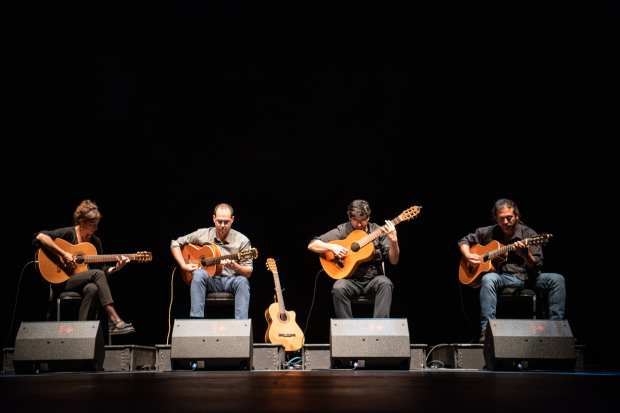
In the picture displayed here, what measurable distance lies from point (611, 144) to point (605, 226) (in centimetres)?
78

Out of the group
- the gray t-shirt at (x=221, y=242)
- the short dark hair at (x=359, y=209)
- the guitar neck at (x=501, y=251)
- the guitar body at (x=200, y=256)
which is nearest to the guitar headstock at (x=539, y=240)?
the guitar neck at (x=501, y=251)

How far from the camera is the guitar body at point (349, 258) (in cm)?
427

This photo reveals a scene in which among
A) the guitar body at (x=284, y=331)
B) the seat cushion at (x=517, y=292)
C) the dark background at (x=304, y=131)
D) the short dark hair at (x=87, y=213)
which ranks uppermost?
the dark background at (x=304, y=131)

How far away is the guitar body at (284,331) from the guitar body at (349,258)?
82 centimetres

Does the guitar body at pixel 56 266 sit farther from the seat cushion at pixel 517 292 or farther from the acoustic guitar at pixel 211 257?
the seat cushion at pixel 517 292

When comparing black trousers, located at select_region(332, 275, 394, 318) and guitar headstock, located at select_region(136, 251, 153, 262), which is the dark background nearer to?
guitar headstock, located at select_region(136, 251, 153, 262)

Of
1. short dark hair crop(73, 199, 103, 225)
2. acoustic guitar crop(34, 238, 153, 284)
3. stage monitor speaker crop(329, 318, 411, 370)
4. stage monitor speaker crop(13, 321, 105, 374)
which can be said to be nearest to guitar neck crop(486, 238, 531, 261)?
stage monitor speaker crop(329, 318, 411, 370)

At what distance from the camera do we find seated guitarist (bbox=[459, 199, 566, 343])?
3.97 meters

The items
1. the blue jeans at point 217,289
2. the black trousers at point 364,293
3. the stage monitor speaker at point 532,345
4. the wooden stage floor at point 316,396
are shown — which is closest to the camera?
the wooden stage floor at point 316,396

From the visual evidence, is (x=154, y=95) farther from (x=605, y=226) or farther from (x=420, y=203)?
(x=605, y=226)

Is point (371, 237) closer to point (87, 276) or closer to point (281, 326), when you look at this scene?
point (281, 326)

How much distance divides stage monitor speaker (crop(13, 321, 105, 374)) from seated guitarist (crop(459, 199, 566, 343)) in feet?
8.80

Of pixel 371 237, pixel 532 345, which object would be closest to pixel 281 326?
pixel 371 237

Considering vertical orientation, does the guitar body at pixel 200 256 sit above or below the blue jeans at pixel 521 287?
above
